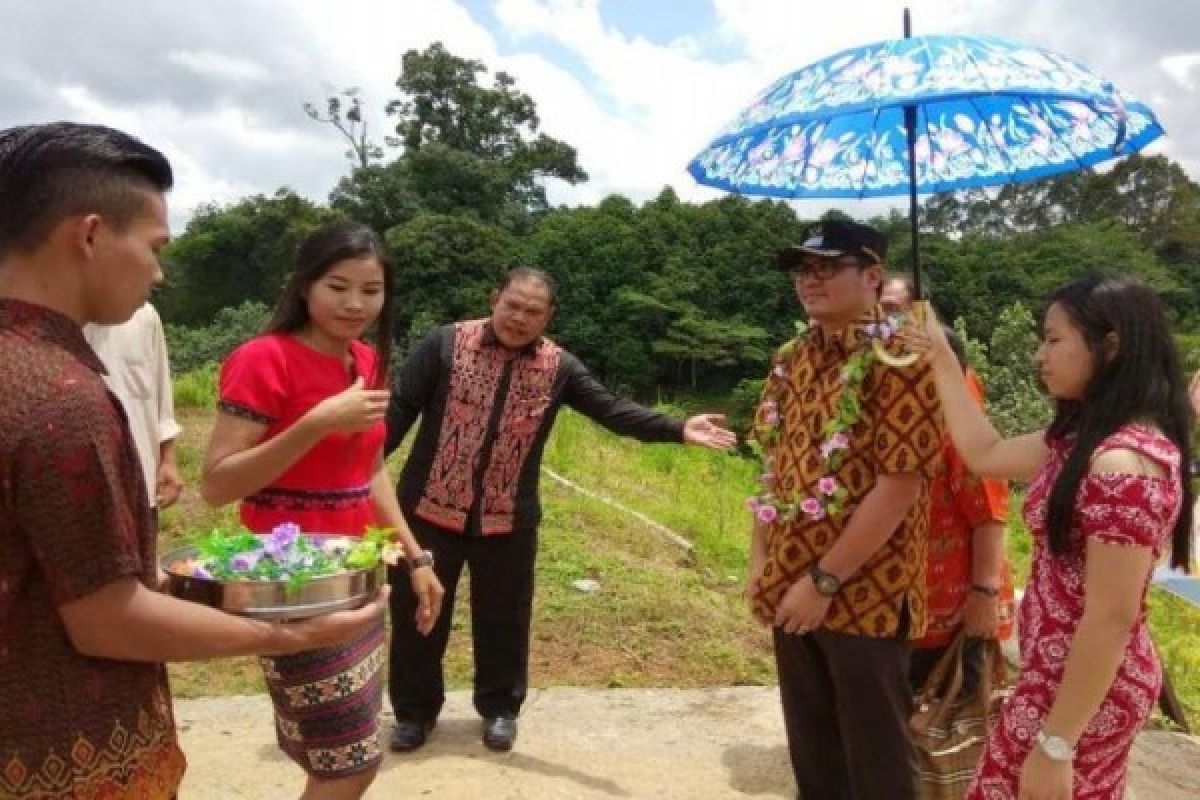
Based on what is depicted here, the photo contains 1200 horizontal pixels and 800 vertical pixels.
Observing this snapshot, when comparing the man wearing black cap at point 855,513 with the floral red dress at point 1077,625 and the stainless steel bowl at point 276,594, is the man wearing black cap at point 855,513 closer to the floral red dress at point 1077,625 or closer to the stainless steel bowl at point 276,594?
the floral red dress at point 1077,625

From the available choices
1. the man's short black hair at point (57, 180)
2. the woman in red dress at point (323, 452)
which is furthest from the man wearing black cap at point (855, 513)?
the man's short black hair at point (57, 180)

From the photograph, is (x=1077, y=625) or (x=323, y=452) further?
(x=323, y=452)

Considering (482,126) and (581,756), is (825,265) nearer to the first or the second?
(581,756)

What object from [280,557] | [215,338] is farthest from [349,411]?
[215,338]

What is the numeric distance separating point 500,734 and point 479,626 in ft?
1.32

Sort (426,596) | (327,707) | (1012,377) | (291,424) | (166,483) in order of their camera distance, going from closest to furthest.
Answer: (327,707)
(291,424)
(426,596)
(166,483)
(1012,377)

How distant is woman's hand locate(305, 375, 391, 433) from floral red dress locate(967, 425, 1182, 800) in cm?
142

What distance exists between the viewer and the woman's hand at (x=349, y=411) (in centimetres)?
216

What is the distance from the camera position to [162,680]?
153 centimetres

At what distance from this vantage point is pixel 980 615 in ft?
9.98

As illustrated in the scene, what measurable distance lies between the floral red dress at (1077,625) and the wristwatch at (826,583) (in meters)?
0.52

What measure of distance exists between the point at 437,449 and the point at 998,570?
6.36 feet

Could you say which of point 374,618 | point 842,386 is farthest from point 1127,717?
point 374,618

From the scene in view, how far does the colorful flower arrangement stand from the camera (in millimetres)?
1793
